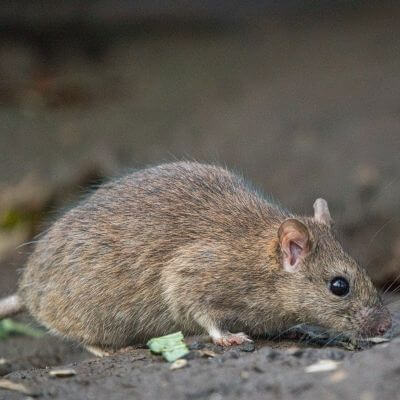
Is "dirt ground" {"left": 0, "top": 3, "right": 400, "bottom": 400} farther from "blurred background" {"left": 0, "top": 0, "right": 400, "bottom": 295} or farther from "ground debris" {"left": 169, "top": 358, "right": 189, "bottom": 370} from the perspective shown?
"ground debris" {"left": 169, "top": 358, "right": 189, "bottom": 370}

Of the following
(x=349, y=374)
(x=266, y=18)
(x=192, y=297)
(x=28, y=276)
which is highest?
(x=266, y=18)

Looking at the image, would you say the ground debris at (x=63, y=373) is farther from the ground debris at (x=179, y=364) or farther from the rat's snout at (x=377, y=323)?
the rat's snout at (x=377, y=323)

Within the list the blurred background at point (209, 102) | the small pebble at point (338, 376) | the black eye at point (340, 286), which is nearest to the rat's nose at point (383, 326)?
the black eye at point (340, 286)

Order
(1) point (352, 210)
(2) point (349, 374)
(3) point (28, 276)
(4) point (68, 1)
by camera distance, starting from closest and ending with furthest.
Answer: (2) point (349, 374) < (3) point (28, 276) < (1) point (352, 210) < (4) point (68, 1)

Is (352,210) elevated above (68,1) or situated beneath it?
situated beneath

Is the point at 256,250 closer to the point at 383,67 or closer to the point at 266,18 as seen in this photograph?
the point at 383,67

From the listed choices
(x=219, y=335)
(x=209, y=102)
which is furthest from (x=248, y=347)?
(x=209, y=102)

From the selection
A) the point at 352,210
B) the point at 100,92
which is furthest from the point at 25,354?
the point at 100,92
